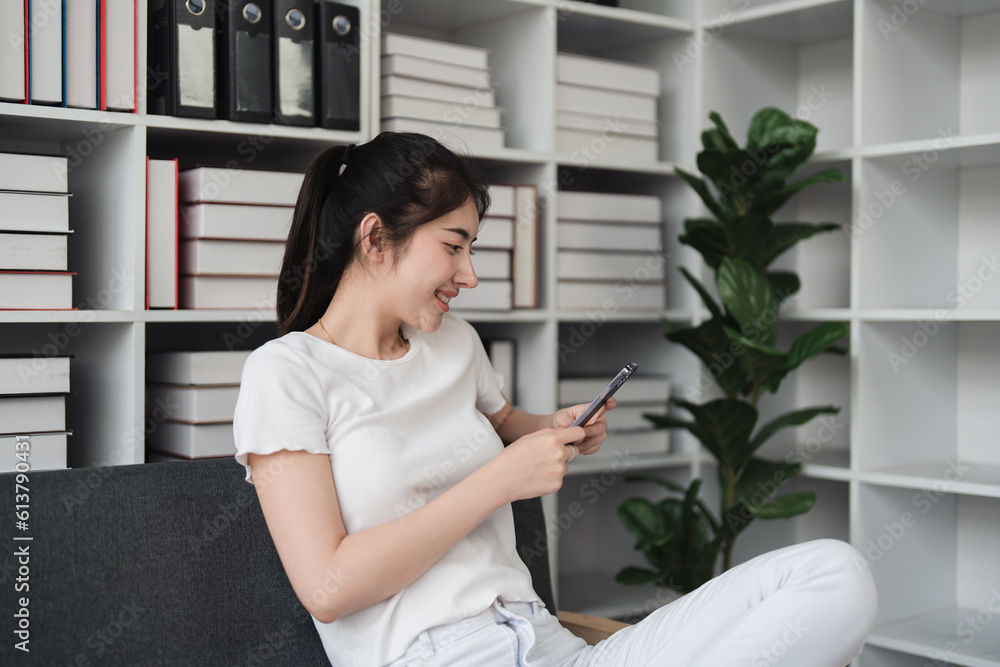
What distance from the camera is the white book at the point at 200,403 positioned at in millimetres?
1796

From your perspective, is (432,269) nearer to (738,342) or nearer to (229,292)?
(229,292)

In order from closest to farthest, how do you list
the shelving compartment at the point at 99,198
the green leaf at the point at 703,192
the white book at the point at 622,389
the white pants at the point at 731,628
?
the white pants at the point at 731,628 < the shelving compartment at the point at 99,198 < the green leaf at the point at 703,192 < the white book at the point at 622,389

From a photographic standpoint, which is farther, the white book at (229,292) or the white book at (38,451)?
the white book at (229,292)

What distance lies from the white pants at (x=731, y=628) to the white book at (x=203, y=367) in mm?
748

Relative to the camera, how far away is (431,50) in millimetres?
2072

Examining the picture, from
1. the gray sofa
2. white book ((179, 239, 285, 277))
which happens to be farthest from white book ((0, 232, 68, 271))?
the gray sofa

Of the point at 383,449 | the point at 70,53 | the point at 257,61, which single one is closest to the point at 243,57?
the point at 257,61

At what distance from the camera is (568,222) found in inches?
91.1

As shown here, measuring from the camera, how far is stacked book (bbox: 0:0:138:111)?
5.26 ft

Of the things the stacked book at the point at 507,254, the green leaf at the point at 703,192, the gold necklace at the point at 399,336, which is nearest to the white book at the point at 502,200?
the stacked book at the point at 507,254

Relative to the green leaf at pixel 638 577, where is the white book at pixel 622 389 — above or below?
above

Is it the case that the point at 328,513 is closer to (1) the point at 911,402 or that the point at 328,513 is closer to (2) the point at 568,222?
(2) the point at 568,222

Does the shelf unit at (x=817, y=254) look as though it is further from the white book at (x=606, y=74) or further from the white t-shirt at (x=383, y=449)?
the white t-shirt at (x=383, y=449)

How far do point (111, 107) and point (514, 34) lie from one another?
3.24 ft
